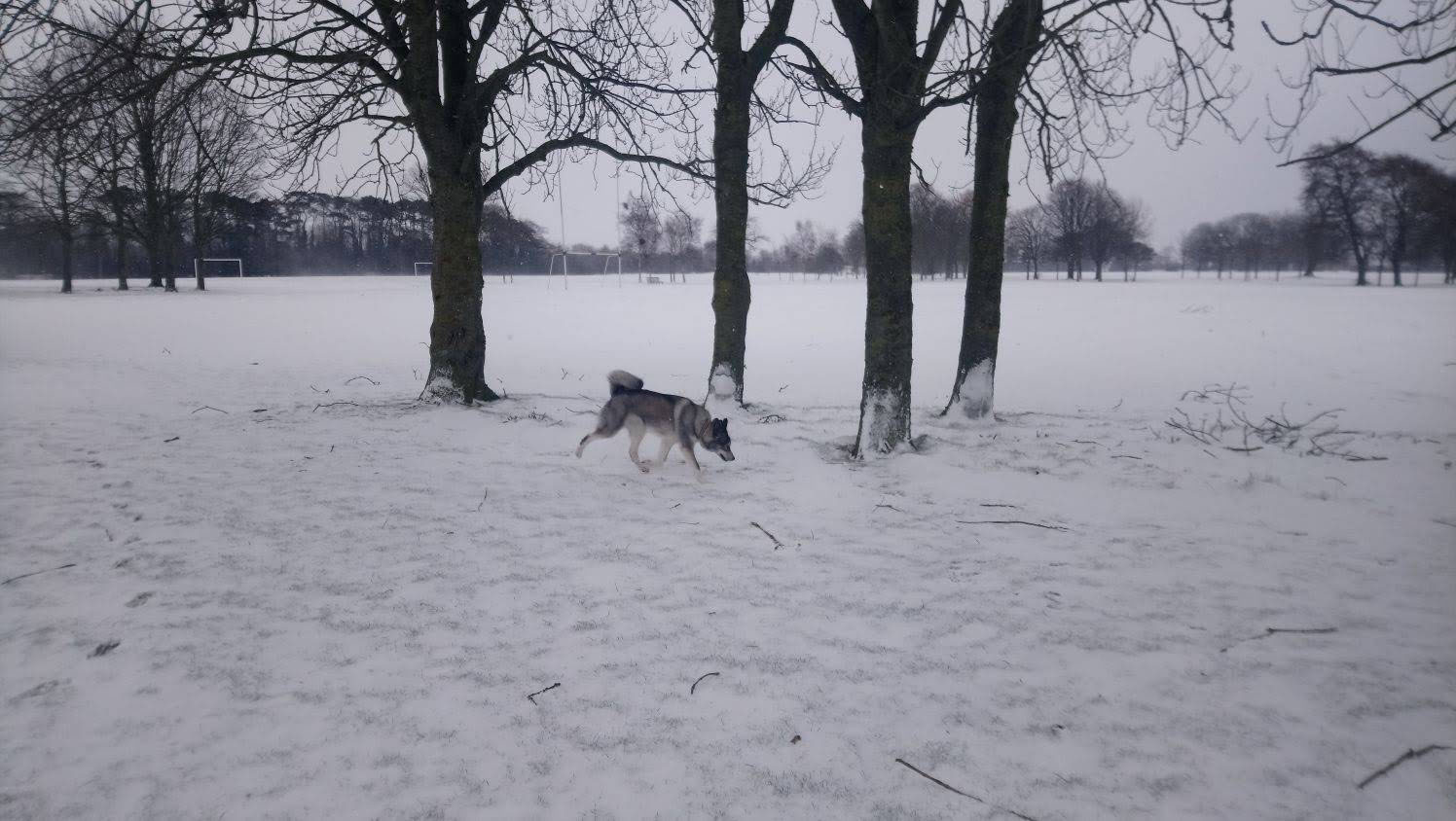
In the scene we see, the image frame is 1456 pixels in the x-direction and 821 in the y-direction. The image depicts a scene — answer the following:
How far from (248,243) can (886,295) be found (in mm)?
72483

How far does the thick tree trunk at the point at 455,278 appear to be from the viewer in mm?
8188

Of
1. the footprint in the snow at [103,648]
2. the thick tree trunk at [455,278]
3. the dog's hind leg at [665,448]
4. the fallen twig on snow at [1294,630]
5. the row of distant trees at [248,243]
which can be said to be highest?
the row of distant trees at [248,243]

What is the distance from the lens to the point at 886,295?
643cm

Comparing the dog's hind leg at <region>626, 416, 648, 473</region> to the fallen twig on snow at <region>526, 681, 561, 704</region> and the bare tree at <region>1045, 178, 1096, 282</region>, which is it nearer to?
the fallen twig on snow at <region>526, 681, 561, 704</region>

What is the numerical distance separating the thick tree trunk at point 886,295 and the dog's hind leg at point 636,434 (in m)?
2.10

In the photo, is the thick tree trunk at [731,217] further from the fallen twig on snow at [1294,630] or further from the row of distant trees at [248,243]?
the row of distant trees at [248,243]

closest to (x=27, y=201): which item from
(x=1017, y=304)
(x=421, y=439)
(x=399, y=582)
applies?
(x=421, y=439)

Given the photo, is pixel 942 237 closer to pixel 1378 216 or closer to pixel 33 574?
pixel 1378 216

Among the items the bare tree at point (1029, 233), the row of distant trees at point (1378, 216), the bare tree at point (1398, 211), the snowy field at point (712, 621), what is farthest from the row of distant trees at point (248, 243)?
the bare tree at point (1398, 211)

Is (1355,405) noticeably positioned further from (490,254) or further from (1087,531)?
(490,254)

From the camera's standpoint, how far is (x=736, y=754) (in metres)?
2.49

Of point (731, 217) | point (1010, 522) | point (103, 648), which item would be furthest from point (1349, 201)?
point (103, 648)

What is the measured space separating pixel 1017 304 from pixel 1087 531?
29858 millimetres

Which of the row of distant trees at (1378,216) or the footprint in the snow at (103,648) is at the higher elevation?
the row of distant trees at (1378,216)
